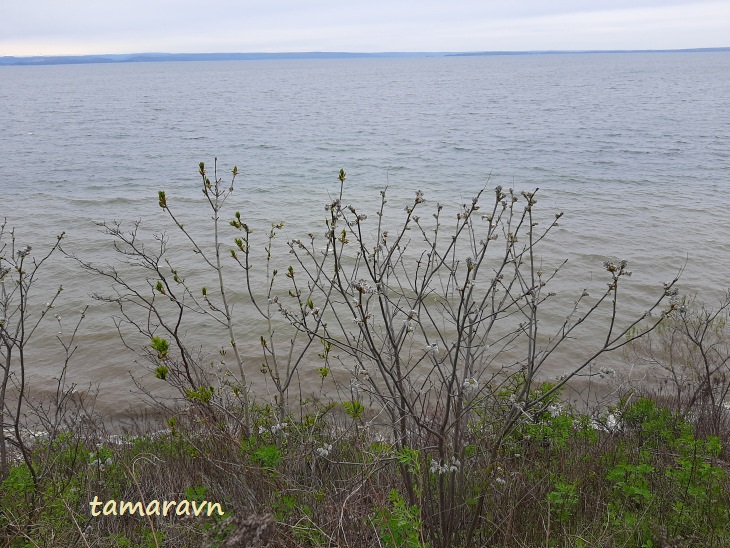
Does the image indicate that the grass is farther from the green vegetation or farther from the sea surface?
the sea surface

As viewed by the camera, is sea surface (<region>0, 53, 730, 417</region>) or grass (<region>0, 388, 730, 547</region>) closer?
grass (<region>0, 388, 730, 547</region>)

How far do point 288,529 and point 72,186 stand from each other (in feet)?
64.0

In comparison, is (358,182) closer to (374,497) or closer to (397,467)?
(397,467)

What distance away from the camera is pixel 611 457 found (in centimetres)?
450

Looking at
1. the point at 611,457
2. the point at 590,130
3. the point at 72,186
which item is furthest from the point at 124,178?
the point at 590,130

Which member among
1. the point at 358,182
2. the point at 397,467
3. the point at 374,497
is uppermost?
the point at 374,497

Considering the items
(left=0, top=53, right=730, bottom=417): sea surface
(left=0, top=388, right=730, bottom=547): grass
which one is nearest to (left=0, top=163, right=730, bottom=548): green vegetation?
(left=0, top=388, right=730, bottom=547): grass

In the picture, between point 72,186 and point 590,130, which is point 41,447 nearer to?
point 72,186

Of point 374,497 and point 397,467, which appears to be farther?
point 397,467

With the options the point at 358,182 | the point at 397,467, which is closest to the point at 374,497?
the point at 397,467

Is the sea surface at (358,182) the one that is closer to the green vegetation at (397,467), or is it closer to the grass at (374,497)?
the green vegetation at (397,467)

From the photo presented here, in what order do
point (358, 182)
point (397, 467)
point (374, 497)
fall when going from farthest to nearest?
point (358, 182) < point (397, 467) < point (374, 497)

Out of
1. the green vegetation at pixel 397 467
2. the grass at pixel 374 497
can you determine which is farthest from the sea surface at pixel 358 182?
the grass at pixel 374 497

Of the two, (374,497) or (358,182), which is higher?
(374,497)
